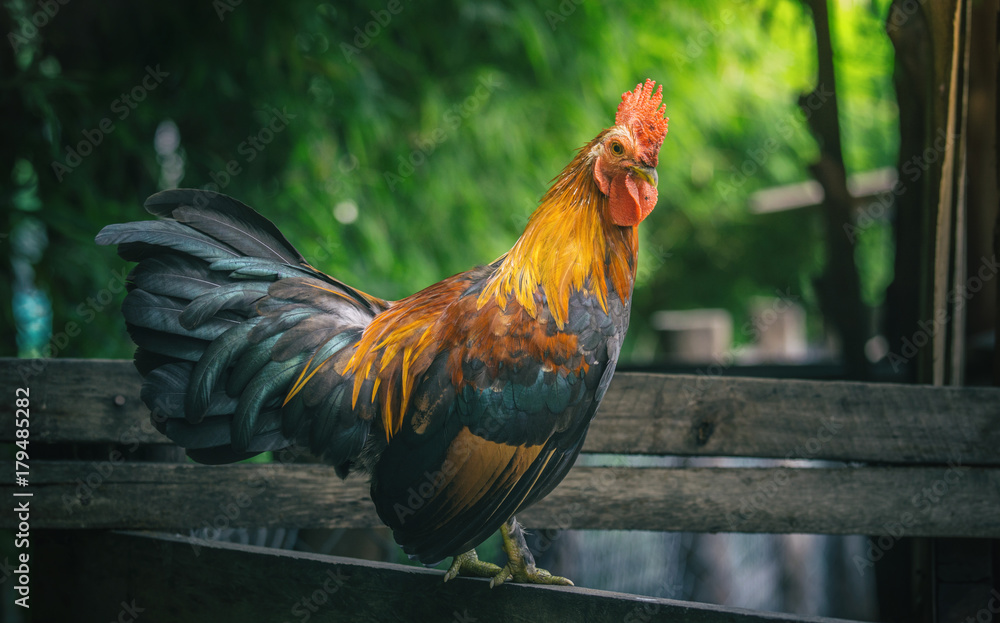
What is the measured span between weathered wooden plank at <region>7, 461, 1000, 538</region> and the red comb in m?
0.95

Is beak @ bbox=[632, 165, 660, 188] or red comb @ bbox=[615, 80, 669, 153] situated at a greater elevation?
red comb @ bbox=[615, 80, 669, 153]

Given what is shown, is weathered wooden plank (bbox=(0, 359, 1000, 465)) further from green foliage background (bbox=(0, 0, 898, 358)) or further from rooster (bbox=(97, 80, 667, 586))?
green foliage background (bbox=(0, 0, 898, 358))

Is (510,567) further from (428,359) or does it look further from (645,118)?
(645,118)

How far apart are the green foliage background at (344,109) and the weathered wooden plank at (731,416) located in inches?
45.2

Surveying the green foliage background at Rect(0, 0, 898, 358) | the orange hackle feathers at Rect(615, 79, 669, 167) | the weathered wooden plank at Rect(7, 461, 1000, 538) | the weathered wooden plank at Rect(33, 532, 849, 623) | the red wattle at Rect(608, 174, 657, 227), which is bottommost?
the weathered wooden plank at Rect(33, 532, 849, 623)

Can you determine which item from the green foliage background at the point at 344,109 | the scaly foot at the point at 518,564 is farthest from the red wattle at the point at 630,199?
the green foliage background at the point at 344,109

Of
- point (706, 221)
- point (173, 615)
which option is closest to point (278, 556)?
point (173, 615)

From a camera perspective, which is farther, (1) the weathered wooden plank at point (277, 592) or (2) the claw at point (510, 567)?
(2) the claw at point (510, 567)

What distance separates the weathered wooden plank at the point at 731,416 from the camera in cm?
184

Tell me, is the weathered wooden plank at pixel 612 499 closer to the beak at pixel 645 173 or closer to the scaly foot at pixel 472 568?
the scaly foot at pixel 472 568

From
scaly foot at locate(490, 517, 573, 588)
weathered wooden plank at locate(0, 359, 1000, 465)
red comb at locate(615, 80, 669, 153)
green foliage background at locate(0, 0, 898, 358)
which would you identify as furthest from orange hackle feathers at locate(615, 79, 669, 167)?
green foliage background at locate(0, 0, 898, 358)

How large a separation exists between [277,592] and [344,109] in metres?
2.51

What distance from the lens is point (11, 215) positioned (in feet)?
8.77

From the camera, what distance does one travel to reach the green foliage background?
2902 millimetres
